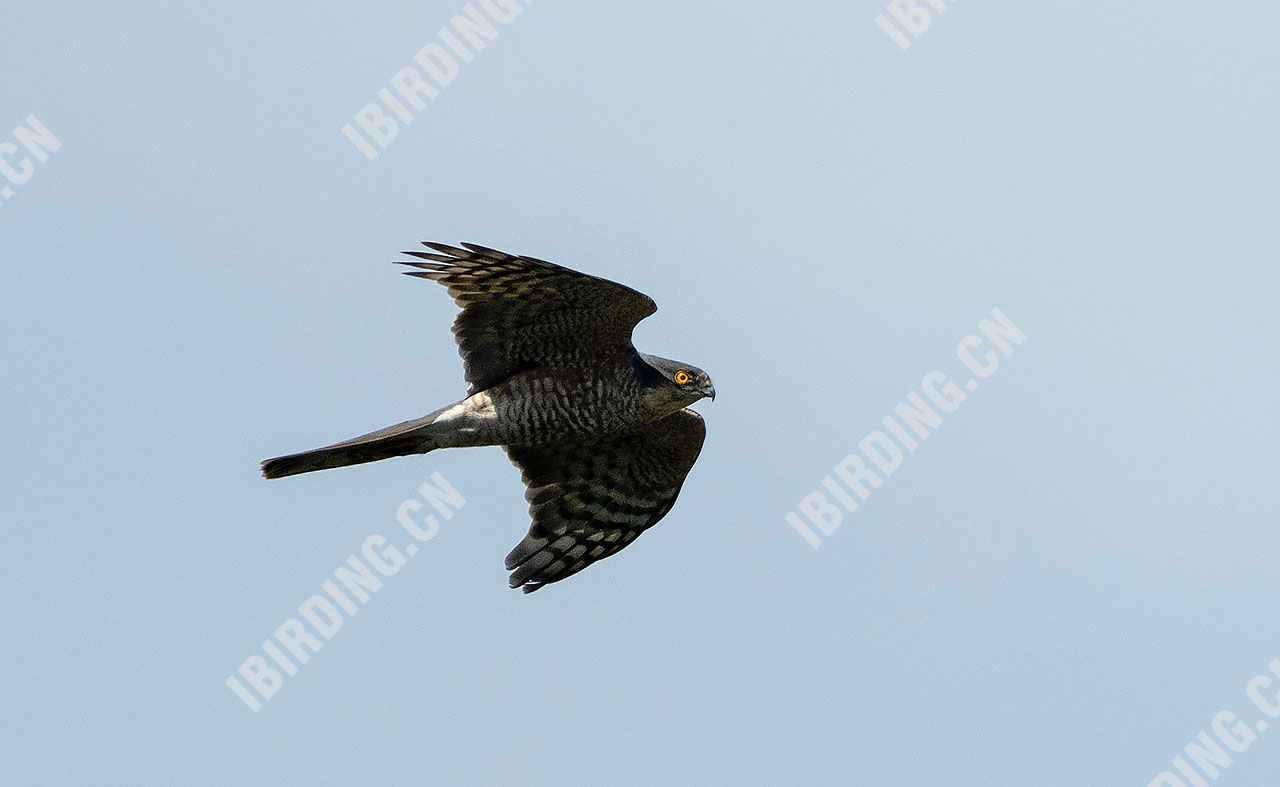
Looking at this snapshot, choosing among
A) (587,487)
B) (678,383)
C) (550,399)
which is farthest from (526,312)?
(587,487)

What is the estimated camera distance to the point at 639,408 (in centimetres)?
1194

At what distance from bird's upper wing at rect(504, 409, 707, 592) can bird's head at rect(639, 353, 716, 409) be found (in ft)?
2.89

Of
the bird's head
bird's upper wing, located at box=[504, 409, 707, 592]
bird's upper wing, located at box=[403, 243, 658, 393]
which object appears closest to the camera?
bird's upper wing, located at box=[403, 243, 658, 393]

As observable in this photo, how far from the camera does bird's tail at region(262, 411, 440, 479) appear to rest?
11.3 meters

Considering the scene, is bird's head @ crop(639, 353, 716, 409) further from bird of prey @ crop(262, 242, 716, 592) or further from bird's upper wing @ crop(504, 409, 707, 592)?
bird's upper wing @ crop(504, 409, 707, 592)

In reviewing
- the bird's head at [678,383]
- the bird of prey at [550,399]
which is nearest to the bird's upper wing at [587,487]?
the bird of prey at [550,399]

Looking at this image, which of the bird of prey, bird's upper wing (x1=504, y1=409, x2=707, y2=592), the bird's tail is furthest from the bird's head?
the bird's tail

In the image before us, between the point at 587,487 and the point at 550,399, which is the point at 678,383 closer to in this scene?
the point at 550,399

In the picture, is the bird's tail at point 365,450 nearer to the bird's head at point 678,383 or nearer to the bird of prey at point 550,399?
the bird of prey at point 550,399

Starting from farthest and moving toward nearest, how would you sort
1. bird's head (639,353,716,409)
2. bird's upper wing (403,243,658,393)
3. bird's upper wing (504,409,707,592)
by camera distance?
bird's upper wing (504,409,707,592) → bird's head (639,353,716,409) → bird's upper wing (403,243,658,393)

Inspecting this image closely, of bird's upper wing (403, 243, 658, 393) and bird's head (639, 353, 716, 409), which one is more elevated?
bird's upper wing (403, 243, 658, 393)

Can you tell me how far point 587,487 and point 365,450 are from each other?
2.23 meters

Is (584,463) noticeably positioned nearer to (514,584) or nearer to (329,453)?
(514,584)

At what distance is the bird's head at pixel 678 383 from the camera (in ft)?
38.7
